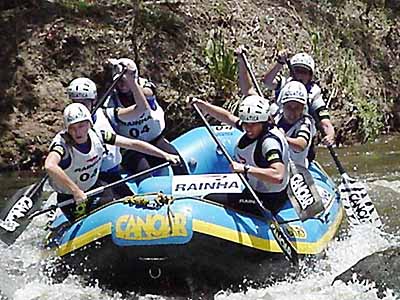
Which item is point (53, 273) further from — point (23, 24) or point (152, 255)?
point (23, 24)

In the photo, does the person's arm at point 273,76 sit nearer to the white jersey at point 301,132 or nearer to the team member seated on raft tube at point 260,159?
the white jersey at point 301,132

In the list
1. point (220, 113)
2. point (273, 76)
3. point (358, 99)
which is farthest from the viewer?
point (358, 99)

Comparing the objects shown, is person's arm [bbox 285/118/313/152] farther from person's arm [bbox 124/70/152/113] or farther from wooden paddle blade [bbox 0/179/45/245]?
wooden paddle blade [bbox 0/179/45/245]

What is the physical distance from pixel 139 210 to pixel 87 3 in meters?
8.46

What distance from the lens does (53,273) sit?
7324 mm

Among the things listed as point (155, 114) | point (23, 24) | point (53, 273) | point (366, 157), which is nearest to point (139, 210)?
point (53, 273)

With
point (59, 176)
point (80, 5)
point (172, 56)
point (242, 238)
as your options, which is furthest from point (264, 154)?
point (80, 5)

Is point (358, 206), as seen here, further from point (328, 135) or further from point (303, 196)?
point (303, 196)

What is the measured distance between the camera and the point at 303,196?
7.70m

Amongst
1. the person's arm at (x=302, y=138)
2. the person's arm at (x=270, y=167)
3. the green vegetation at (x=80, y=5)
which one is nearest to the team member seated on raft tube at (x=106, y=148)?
the person's arm at (x=270, y=167)

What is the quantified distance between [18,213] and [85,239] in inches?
45.8

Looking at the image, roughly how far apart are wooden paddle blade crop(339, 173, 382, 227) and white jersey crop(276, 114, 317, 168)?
704 millimetres

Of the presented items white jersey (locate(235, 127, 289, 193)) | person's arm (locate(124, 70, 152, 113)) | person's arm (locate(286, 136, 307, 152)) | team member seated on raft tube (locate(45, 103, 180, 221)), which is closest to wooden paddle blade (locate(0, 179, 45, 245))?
team member seated on raft tube (locate(45, 103, 180, 221))

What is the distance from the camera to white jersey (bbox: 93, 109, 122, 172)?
7996mm
